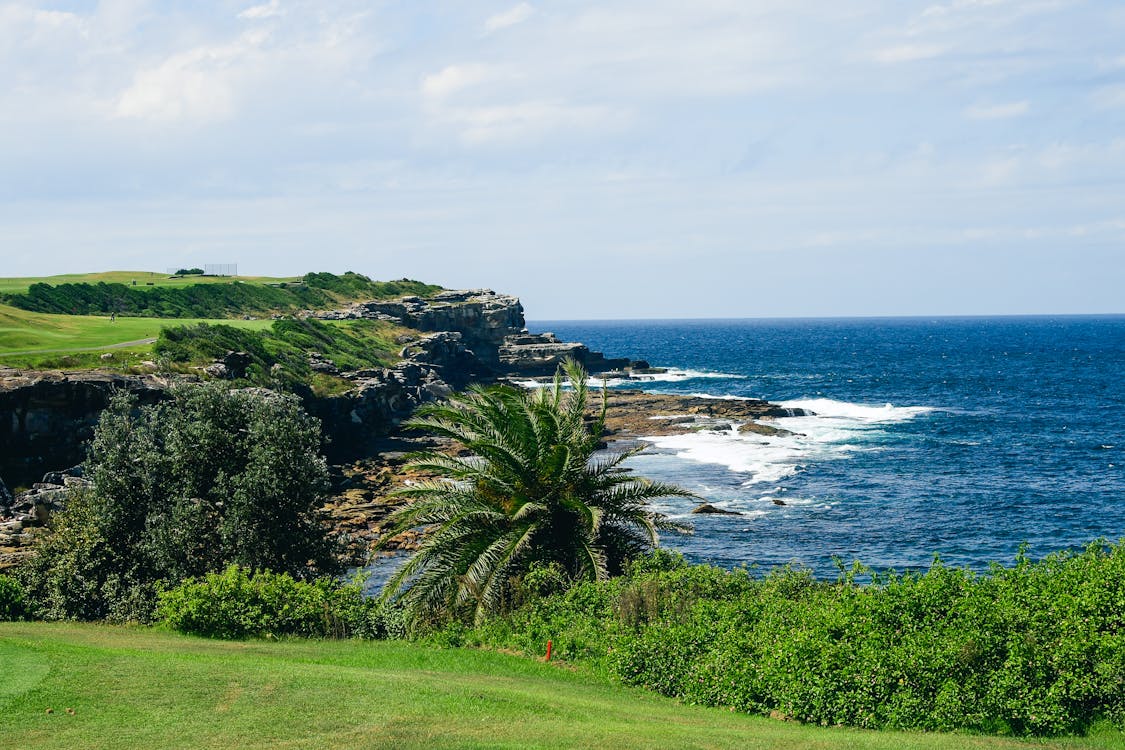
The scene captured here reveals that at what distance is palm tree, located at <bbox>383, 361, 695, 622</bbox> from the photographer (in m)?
18.2

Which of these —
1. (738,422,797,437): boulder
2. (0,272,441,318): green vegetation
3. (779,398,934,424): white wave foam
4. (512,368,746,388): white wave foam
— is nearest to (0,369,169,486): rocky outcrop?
(0,272,441,318): green vegetation

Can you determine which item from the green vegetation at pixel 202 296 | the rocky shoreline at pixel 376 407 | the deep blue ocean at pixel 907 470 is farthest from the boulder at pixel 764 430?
the green vegetation at pixel 202 296

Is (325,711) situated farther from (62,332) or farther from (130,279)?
(130,279)

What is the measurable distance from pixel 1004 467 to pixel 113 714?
5357cm

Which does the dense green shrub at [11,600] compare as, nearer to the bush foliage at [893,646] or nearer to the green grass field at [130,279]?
the bush foliage at [893,646]

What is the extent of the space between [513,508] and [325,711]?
8339 mm

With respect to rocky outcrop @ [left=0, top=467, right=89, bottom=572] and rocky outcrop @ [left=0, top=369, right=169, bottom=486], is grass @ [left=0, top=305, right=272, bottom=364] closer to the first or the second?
rocky outcrop @ [left=0, top=369, right=169, bottom=486]

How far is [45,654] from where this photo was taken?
1287cm

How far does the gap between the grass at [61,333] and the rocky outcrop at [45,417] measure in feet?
15.2

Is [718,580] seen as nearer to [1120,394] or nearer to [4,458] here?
[4,458]

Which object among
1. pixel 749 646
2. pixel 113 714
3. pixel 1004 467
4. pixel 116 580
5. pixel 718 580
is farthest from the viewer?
pixel 1004 467

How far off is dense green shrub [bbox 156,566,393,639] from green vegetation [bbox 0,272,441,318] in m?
64.0

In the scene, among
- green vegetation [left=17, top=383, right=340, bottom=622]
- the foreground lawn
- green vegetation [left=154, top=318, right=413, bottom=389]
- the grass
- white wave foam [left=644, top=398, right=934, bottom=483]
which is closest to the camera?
the foreground lawn

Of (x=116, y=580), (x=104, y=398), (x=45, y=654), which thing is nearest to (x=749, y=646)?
(x=45, y=654)
